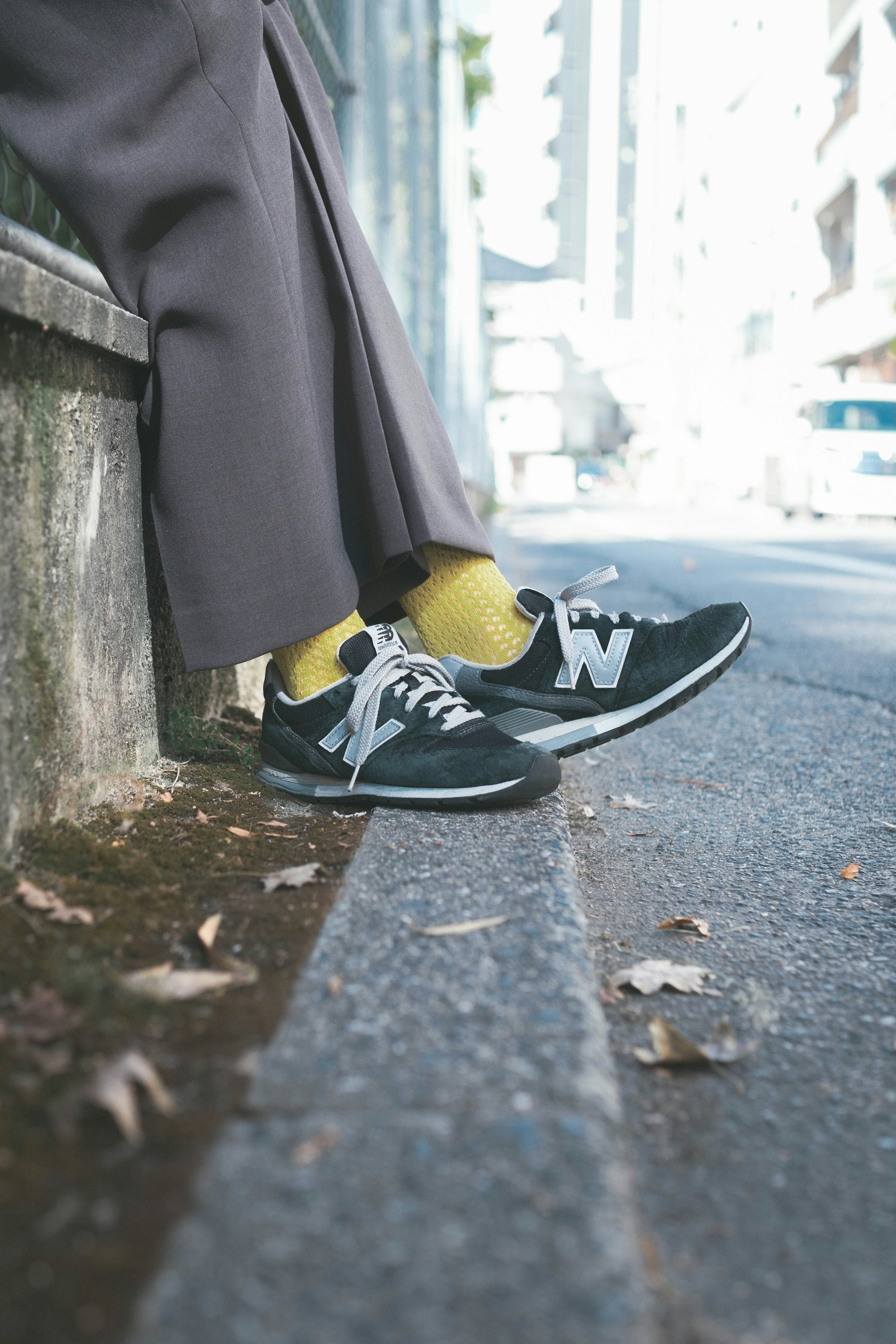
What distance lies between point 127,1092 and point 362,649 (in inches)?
28.4

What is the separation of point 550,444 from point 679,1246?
159 feet

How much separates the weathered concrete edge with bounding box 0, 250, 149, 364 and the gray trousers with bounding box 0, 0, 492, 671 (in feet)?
0.15

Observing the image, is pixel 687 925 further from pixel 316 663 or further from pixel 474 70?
pixel 474 70

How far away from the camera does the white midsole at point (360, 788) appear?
1.16 meters

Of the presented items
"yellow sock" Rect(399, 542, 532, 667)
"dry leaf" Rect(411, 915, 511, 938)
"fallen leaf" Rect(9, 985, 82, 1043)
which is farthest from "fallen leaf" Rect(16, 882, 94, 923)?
"yellow sock" Rect(399, 542, 532, 667)

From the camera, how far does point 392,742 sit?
1231 mm

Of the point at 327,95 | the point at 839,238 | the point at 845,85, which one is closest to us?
the point at 327,95

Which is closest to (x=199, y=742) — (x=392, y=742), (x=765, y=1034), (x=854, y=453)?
(x=392, y=742)

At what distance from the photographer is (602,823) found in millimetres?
1564

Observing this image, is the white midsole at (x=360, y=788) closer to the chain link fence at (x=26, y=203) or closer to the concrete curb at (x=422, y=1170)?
the concrete curb at (x=422, y=1170)

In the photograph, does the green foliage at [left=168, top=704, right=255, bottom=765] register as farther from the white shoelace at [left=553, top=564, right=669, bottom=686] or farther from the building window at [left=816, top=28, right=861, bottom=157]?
the building window at [left=816, top=28, right=861, bottom=157]

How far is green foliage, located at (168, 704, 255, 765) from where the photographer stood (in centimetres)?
139

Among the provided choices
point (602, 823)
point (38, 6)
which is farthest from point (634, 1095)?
point (38, 6)

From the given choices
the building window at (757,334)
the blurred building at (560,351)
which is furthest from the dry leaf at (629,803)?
the blurred building at (560,351)
